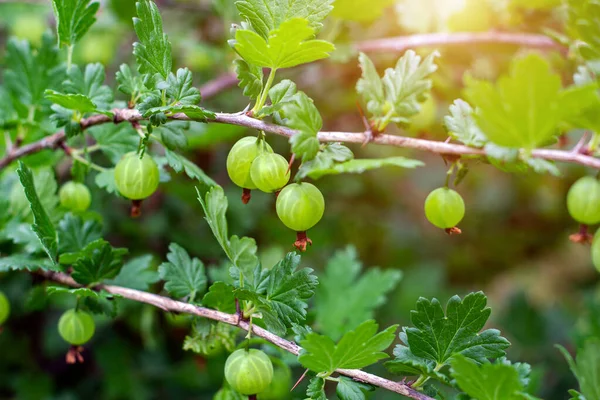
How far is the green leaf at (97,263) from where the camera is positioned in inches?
33.7

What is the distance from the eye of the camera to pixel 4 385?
170 centimetres

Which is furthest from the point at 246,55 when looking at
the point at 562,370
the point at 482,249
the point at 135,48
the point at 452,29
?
the point at 482,249

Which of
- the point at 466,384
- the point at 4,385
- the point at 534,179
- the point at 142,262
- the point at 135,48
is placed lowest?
the point at 4,385

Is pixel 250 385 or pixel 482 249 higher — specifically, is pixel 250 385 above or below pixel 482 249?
above

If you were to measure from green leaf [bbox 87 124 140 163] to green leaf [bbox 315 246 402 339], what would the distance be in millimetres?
559

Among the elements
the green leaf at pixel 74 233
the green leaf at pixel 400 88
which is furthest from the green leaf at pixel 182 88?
the green leaf at pixel 74 233

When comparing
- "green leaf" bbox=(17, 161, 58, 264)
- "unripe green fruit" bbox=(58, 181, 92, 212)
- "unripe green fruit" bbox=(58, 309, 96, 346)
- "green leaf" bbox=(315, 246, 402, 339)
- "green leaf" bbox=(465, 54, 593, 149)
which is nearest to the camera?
"green leaf" bbox=(465, 54, 593, 149)

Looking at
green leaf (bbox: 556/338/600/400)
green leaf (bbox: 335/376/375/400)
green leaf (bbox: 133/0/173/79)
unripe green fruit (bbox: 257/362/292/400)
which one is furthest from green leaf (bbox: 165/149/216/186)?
green leaf (bbox: 556/338/600/400)

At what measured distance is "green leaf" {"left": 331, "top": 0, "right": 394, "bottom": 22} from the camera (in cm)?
128

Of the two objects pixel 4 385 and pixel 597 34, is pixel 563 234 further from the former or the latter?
pixel 4 385

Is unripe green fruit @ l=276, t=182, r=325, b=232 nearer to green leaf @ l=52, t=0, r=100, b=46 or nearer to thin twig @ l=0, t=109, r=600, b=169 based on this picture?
thin twig @ l=0, t=109, r=600, b=169

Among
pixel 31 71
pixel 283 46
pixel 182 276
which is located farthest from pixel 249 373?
pixel 31 71

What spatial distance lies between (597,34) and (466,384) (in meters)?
0.47

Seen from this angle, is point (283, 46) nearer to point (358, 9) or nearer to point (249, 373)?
point (249, 373)
